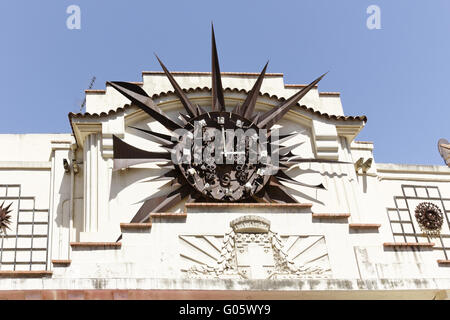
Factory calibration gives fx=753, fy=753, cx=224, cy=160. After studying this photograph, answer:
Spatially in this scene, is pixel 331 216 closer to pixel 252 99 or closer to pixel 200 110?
pixel 252 99

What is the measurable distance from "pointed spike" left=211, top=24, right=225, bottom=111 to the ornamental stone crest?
411 cm

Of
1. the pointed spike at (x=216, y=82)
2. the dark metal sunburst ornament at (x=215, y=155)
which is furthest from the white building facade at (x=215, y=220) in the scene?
the pointed spike at (x=216, y=82)

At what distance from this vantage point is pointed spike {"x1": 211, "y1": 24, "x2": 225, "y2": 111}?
19.0 metres

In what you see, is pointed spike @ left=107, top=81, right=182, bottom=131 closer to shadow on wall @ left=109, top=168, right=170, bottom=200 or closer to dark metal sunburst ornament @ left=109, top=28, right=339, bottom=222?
dark metal sunburst ornament @ left=109, top=28, right=339, bottom=222

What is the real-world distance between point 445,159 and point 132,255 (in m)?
11.9

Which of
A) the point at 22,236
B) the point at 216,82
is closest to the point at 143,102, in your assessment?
the point at 216,82

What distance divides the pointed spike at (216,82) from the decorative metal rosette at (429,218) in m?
6.18

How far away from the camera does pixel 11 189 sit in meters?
19.2

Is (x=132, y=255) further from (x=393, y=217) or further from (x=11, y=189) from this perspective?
(x=393, y=217)

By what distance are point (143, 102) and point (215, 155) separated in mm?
2225

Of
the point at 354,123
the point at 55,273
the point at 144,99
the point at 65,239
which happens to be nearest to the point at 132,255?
the point at 55,273

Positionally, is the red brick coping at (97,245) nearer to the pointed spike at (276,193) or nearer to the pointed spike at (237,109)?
the pointed spike at (276,193)

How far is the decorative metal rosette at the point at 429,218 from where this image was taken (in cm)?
2023

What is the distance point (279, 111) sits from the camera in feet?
62.7
